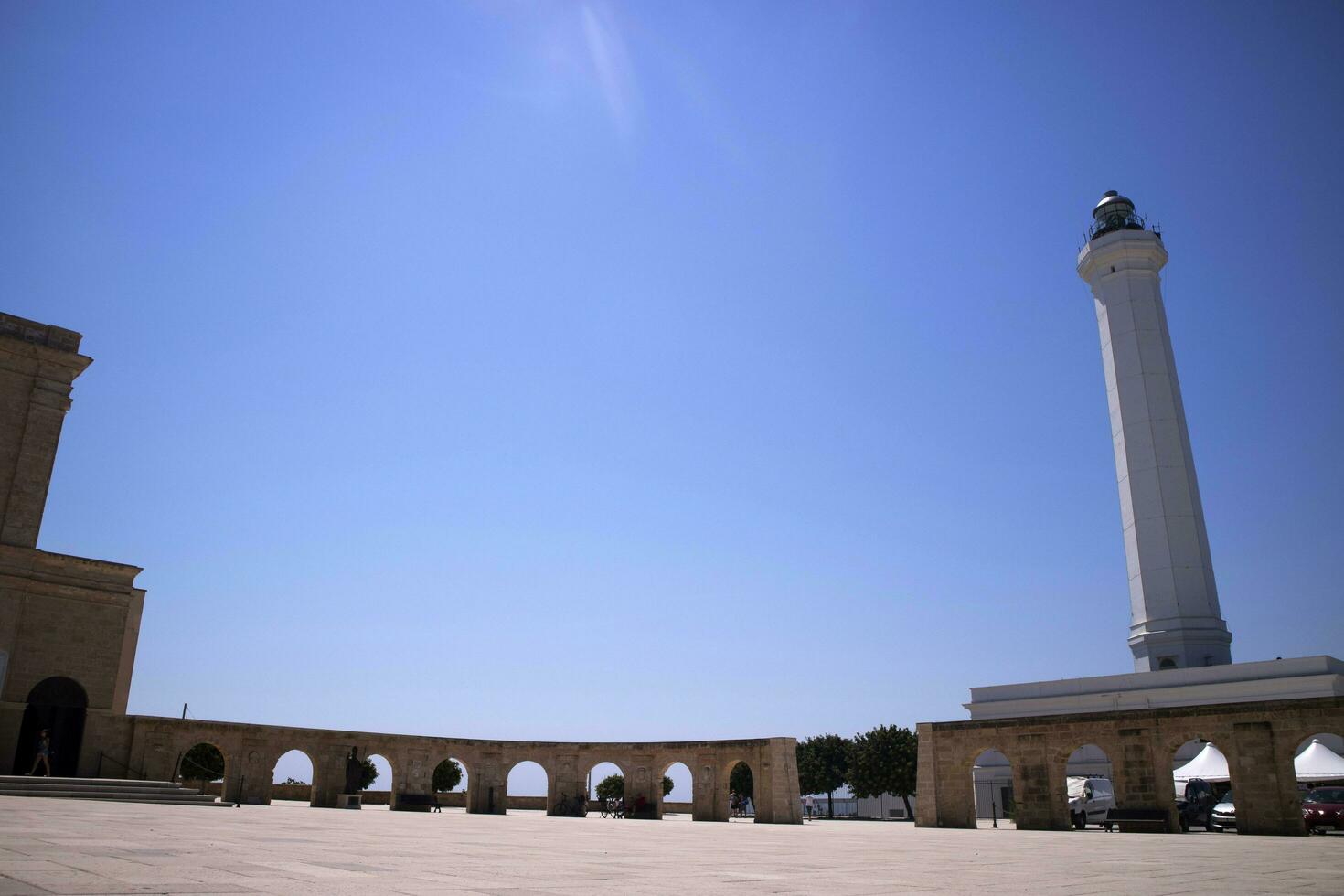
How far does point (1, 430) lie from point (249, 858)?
80.9ft

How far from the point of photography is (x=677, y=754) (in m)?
34.1

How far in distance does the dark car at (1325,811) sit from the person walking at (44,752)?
Result: 32067mm

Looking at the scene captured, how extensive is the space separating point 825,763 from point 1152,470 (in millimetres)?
36223

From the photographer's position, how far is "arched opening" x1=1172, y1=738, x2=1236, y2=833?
25.0 metres

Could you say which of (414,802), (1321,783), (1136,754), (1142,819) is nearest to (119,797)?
(414,802)

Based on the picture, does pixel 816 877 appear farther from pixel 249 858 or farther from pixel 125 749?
pixel 125 749

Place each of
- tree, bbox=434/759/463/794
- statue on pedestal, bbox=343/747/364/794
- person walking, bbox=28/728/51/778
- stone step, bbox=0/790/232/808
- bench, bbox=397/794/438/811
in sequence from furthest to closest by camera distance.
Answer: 1. tree, bbox=434/759/463/794
2. bench, bbox=397/794/438/811
3. statue on pedestal, bbox=343/747/364/794
4. person walking, bbox=28/728/51/778
5. stone step, bbox=0/790/232/808

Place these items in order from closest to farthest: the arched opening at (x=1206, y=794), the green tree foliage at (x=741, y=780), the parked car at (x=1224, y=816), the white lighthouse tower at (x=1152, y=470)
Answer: the parked car at (x=1224, y=816) < the arched opening at (x=1206, y=794) < the white lighthouse tower at (x=1152, y=470) < the green tree foliage at (x=741, y=780)

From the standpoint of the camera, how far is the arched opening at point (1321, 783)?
2223cm

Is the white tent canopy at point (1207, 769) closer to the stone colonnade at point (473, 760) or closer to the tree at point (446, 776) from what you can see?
the stone colonnade at point (473, 760)

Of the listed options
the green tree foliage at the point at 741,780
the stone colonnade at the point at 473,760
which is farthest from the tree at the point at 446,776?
the stone colonnade at the point at 473,760

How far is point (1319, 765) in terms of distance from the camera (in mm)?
29266

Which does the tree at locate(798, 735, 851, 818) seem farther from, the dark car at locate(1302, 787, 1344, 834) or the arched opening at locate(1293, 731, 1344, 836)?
the dark car at locate(1302, 787, 1344, 834)

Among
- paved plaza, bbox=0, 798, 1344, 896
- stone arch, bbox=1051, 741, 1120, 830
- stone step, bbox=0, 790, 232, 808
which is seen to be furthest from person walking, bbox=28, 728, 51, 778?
stone arch, bbox=1051, 741, 1120, 830
